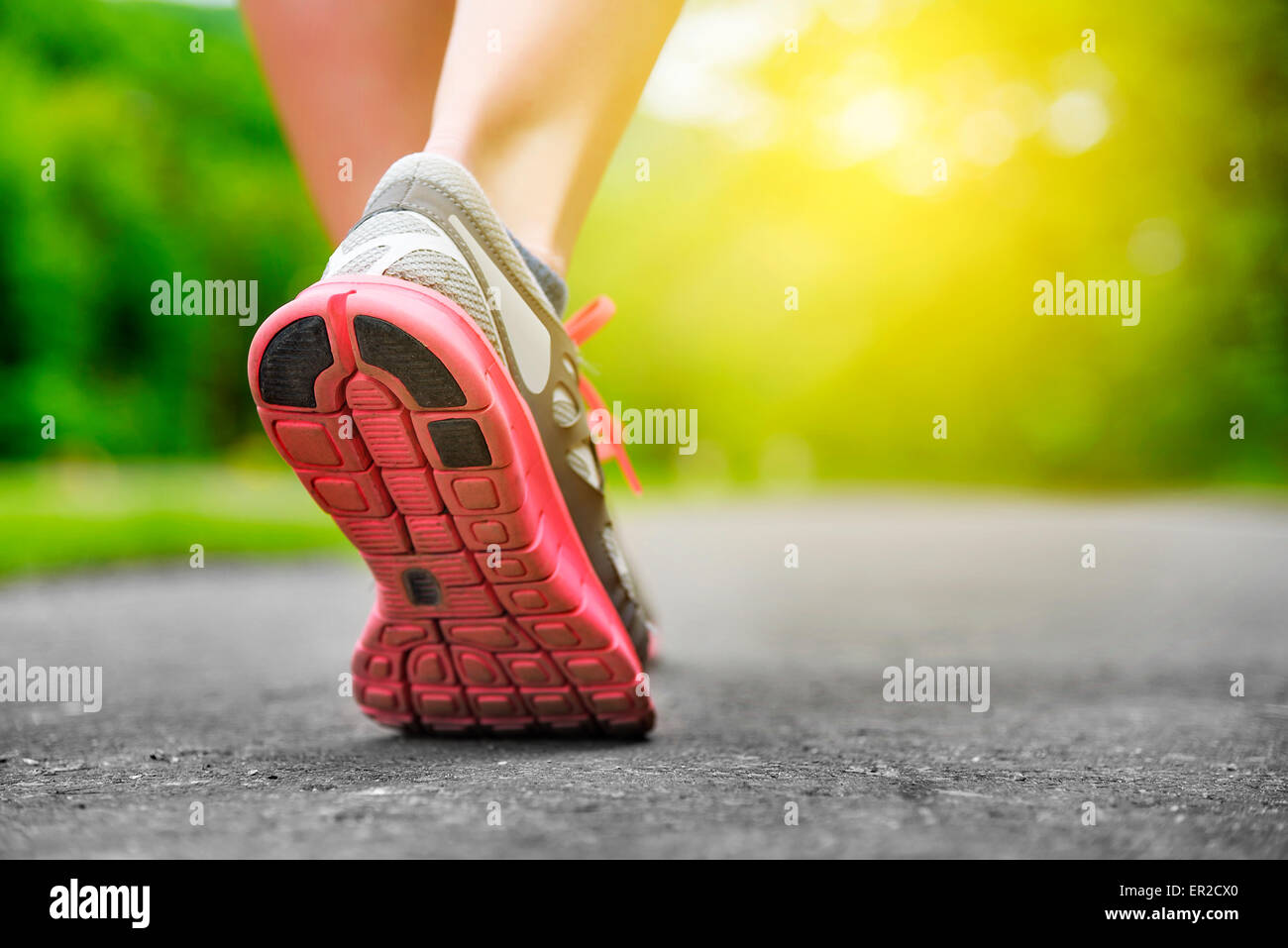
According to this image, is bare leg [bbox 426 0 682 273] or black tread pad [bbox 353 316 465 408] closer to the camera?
black tread pad [bbox 353 316 465 408]

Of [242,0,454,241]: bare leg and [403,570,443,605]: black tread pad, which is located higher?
[242,0,454,241]: bare leg

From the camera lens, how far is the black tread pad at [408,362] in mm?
857

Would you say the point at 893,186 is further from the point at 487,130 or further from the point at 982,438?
the point at 487,130

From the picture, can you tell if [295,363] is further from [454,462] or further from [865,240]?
[865,240]

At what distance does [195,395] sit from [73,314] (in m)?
1.93

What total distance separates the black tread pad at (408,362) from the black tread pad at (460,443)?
2cm

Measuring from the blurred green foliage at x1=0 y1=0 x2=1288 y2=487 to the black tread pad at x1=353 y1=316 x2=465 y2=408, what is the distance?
1014 centimetres

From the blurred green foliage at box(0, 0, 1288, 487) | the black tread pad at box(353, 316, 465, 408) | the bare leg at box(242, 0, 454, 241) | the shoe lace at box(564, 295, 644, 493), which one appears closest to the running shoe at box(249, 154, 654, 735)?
the black tread pad at box(353, 316, 465, 408)

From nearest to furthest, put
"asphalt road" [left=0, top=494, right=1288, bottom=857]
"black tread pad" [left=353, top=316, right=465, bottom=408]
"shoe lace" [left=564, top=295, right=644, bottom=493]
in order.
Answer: "asphalt road" [left=0, top=494, right=1288, bottom=857]
"black tread pad" [left=353, top=316, right=465, bottom=408]
"shoe lace" [left=564, top=295, right=644, bottom=493]

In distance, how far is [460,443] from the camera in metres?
0.90

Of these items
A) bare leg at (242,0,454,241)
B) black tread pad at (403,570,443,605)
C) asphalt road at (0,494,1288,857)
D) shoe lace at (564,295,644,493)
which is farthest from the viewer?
bare leg at (242,0,454,241)

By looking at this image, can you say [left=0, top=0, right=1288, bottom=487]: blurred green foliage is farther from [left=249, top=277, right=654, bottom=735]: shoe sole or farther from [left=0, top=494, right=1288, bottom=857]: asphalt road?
[left=249, top=277, right=654, bottom=735]: shoe sole

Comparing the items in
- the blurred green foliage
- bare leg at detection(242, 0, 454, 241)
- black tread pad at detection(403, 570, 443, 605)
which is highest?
the blurred green foliage

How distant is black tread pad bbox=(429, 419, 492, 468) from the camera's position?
89cm
